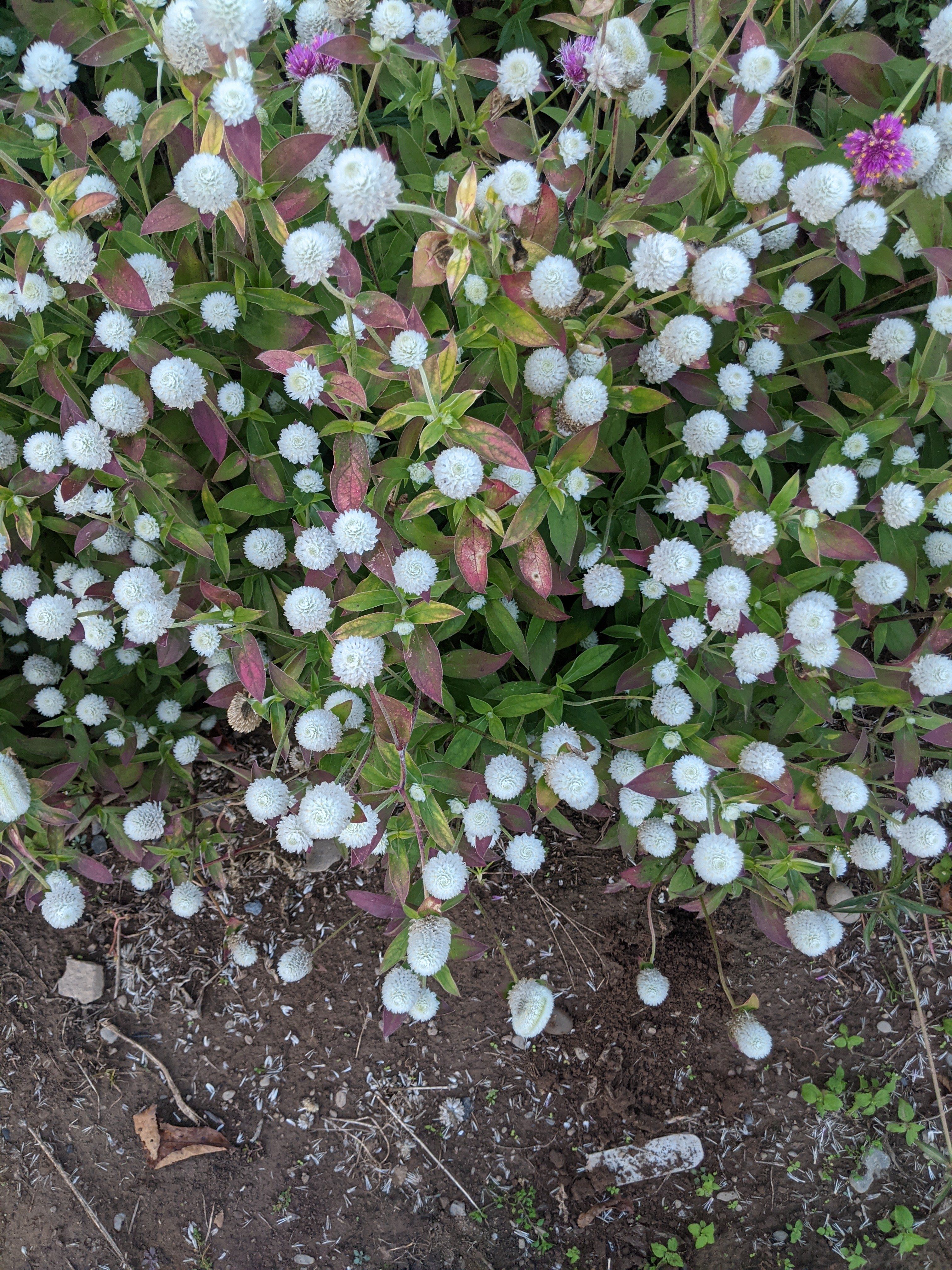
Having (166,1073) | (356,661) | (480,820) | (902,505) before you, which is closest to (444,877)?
(480,820)

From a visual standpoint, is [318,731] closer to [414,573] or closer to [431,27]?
[414,573]

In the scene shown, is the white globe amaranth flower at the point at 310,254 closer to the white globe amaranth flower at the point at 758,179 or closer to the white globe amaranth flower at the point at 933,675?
the white globe amaranth flower at the point at 758,179

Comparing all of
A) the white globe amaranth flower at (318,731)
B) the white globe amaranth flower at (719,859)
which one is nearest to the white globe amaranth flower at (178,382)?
the white globe amaranth flower at (318,731)

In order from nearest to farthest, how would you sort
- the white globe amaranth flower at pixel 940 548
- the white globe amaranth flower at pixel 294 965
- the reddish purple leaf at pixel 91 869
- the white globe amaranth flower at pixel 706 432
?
the white globe amaranth flower at pixel 706 432, the white globe amaranth flower at pixel 940 548, the reddish purple leaf at pixel 91 869, the white globe amaranth flower at pixel 294 965

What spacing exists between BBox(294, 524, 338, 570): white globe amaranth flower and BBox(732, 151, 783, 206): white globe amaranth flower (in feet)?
3.91

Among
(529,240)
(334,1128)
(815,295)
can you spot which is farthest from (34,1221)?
(815,295)

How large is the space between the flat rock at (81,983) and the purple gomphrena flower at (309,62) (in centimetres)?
305

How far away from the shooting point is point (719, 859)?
6.37 ft

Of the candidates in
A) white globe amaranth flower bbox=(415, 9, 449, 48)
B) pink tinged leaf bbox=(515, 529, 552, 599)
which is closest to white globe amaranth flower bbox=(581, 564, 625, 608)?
pink tinged leaf bbox=(515, 529, 552, 599)

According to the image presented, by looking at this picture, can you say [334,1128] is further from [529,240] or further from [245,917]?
[529,240]

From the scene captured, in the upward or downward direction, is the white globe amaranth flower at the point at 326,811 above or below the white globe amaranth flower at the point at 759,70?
below

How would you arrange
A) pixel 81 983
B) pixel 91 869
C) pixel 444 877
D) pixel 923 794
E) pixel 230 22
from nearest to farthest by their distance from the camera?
pixel 230 22 → pixel 444 877 → pixel 923 794 → pixel 91 869 → pixel 81 983

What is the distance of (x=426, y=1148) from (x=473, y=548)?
236 cm

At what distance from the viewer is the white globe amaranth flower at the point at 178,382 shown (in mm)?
1769
